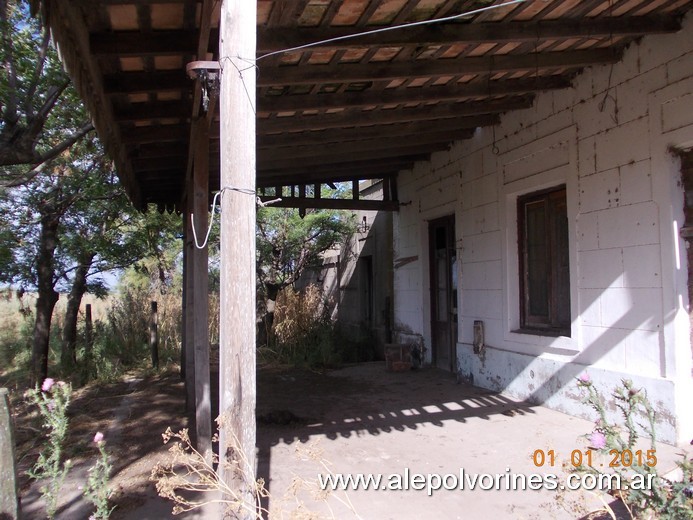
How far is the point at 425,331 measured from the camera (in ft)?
27.8

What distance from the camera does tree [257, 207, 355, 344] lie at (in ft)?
38.1

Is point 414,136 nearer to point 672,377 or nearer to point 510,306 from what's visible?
point 510,306

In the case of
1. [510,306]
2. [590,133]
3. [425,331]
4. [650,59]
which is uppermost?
[650,59]

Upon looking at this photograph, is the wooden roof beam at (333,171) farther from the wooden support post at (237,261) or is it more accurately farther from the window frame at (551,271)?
the wooden support post at (237,261)

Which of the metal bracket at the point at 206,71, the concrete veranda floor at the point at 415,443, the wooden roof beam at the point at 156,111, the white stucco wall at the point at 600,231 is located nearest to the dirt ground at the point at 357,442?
the concrete veranda floor at the point at 415,443

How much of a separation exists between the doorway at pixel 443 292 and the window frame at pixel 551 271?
63.5 inches

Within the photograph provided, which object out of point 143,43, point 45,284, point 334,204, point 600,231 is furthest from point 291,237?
point 143,43

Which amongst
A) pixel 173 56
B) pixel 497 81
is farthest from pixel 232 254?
pixel 497 81

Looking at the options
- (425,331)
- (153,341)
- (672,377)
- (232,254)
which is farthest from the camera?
(153,341)

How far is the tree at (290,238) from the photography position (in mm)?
11625

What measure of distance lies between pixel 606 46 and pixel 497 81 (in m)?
1.04

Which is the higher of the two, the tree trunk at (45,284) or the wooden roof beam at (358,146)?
the wooden roof beam at (358,146)

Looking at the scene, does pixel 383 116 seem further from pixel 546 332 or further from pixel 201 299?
pixel 546 332

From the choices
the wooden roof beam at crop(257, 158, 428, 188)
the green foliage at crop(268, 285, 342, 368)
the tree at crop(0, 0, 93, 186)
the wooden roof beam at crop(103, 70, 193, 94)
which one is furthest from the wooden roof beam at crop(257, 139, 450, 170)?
the green foliage at crop(268, 285, 342, 368)
